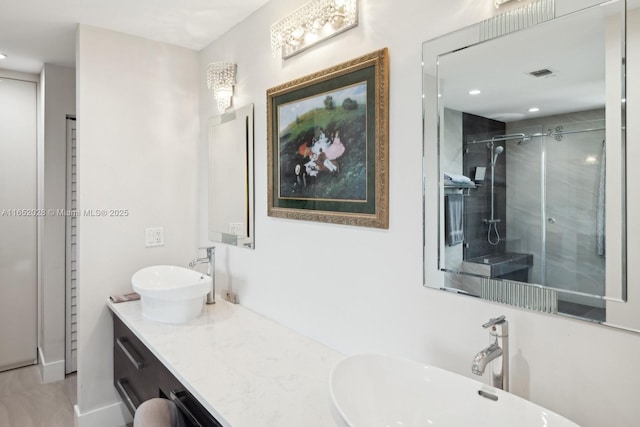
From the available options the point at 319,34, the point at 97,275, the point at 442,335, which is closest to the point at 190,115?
the point at 97,275

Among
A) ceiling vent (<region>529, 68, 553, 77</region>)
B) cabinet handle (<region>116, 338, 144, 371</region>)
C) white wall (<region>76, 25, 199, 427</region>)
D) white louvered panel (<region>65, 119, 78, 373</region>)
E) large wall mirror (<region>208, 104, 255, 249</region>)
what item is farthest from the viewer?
white louvered panel (<region>65, 119, 78, 373</region>)

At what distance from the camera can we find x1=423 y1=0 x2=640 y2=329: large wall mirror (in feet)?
3.12

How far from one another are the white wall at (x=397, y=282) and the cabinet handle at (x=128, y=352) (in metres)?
0.62

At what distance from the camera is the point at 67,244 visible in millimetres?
3227

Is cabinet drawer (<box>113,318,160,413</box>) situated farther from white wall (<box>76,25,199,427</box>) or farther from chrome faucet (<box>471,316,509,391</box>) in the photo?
chrome faucet (<box>471,316,509,391</box>)

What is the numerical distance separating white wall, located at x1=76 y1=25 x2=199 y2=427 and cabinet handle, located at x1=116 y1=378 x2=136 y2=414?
0.22 m

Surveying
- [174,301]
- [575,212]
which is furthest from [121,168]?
[575,212]

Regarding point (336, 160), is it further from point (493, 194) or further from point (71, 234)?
point (71, 234)

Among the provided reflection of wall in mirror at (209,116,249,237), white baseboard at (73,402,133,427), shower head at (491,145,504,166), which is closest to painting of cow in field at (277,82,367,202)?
reflection of wall in mirror at (209,116,249,237)

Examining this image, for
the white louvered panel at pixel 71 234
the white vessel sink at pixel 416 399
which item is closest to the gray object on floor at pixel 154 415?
the white vessel sink at pixel 416 399

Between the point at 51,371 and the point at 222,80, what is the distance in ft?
8.80

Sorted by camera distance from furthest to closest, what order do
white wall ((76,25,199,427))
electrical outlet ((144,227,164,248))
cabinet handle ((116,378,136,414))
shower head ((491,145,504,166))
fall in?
electrical outlet ((144,227,164,248)) < white wall ((76,25,199,427)) < cabinet handle ((116,378,136,414)) < shower head ((491,145,504,166))

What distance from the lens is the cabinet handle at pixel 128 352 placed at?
1937 mm

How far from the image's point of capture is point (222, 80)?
2.33 m
